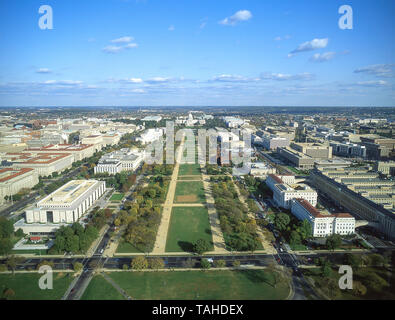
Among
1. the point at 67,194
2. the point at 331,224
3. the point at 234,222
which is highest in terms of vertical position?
the point at 67,194

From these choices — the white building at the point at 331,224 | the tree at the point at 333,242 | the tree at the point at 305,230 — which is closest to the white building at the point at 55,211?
the tree at the point at 305,230

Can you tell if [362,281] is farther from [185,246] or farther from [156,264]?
[156,264]

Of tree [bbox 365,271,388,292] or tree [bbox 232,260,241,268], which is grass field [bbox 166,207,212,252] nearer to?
tree [bbox 232,260,241,268]

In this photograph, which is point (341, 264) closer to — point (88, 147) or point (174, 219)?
point (174, 219)

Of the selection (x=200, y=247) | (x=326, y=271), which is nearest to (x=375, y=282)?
(x=326, y=271)

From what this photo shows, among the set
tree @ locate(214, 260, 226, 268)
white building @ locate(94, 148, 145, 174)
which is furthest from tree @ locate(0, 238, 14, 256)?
A: white building @ locate(94, 148, 145, 174)
